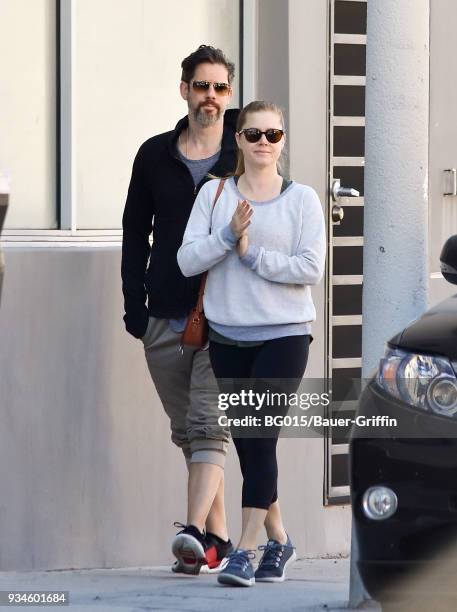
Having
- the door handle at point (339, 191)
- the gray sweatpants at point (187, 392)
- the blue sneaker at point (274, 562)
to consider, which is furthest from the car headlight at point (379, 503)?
the door handle at point (339, 191)

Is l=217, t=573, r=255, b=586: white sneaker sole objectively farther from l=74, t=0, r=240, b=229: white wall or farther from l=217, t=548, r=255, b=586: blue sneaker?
l=74, t=0, r=240, b=229: white wall

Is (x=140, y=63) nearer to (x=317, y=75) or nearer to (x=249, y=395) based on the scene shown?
(x=317, y=75)

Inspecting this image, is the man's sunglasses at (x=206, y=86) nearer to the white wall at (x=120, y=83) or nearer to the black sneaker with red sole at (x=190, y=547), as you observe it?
the white wall at (x=120, y=83)

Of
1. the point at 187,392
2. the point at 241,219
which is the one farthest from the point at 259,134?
the point at 187,392

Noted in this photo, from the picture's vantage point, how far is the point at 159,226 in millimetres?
5992

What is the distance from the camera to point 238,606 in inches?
209

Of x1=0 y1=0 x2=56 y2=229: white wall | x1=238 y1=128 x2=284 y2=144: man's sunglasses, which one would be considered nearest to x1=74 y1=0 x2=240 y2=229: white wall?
x1=0 y1=0 x2=56 y2=229: white wall

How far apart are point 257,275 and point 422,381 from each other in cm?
142

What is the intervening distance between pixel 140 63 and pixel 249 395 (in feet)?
6.44

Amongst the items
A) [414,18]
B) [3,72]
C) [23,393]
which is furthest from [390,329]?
[3,72]

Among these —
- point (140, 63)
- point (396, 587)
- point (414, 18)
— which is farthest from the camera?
point (140, 63)

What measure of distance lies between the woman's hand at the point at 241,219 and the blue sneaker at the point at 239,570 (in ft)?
4.09

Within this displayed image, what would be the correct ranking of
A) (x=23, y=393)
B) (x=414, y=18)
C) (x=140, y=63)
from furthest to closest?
1. (x=140, y=63)
2. (x=23, y=393)
3. (x=414, y=18)

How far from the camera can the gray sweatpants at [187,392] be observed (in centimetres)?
592
